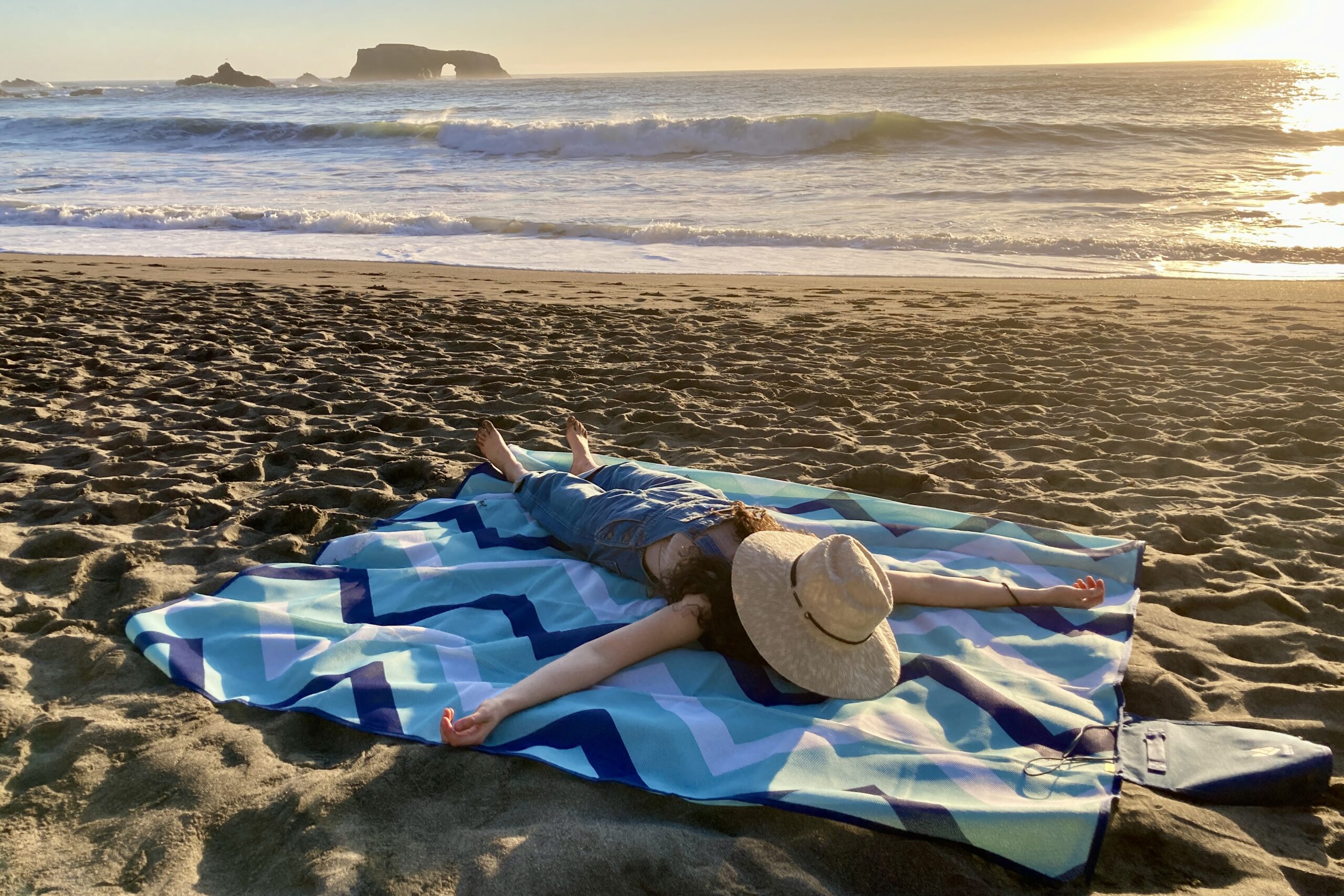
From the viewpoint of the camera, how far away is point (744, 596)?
7.93 ft

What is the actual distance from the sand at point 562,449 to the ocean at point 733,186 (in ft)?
6.45

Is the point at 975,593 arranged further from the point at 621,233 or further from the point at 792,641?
the point at 621,233

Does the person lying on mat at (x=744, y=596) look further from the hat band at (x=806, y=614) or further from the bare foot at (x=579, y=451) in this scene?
the bare foot at (x=579, y=451)

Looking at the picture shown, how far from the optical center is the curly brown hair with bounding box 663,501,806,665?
251cm

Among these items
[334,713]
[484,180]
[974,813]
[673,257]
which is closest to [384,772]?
[334,713]

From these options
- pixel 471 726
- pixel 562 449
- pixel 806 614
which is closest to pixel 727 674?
pixel 806 614

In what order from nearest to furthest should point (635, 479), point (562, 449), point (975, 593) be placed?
point (975, 593) → point (635, 479) → point (562, 449)

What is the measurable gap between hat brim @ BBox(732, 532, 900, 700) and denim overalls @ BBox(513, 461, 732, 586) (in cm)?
24

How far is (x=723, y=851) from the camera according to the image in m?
1.89

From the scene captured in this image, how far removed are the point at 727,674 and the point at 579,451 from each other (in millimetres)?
1608

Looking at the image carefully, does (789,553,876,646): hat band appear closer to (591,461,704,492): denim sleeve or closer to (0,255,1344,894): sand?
(0,255,1344,894): sand

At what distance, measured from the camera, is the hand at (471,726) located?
87.4 inches

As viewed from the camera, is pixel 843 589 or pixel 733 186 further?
pixel 733 186

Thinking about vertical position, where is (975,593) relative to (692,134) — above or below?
below
